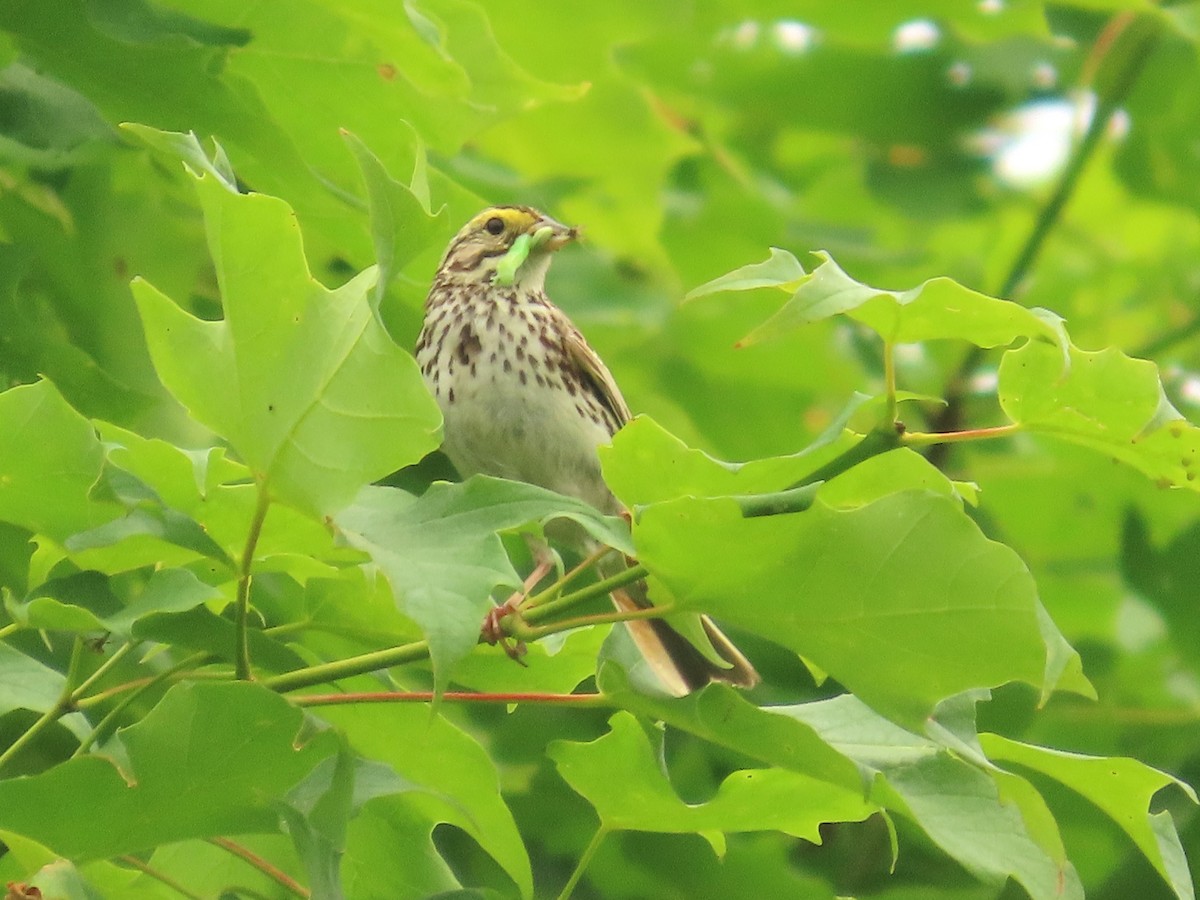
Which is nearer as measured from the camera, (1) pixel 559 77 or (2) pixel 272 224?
(2) pixel 272 224

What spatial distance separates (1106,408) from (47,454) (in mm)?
1230

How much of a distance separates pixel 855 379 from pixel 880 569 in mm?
3950

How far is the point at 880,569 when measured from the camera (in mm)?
1856

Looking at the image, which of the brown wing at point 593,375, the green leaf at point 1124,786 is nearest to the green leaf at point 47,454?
the green leaf at point 1124,786

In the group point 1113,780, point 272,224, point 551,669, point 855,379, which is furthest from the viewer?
point 855,379

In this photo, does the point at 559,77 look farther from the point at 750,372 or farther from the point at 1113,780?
the point at 1113,780

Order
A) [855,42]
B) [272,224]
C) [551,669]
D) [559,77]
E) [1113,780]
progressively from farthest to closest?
[855,42]
[559,77]
[551,669]
[1113,780]
[272,224]

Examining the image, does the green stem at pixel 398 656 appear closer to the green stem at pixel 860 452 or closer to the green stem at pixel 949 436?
the green stem at pixel 860 452

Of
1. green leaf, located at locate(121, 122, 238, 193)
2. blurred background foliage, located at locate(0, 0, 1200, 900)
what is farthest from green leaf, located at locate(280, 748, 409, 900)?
blurred background foliage, located at locate(0, 0, 1200, 900)

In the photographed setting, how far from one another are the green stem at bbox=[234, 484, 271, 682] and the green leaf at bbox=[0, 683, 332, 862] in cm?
5

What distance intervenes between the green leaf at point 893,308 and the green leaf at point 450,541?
30cm

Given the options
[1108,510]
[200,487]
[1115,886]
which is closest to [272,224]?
[200,487]

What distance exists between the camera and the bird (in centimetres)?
395

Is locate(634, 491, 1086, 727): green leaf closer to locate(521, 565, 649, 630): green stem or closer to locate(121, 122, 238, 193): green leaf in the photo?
locate(521, 565, 649, 630): green stem
